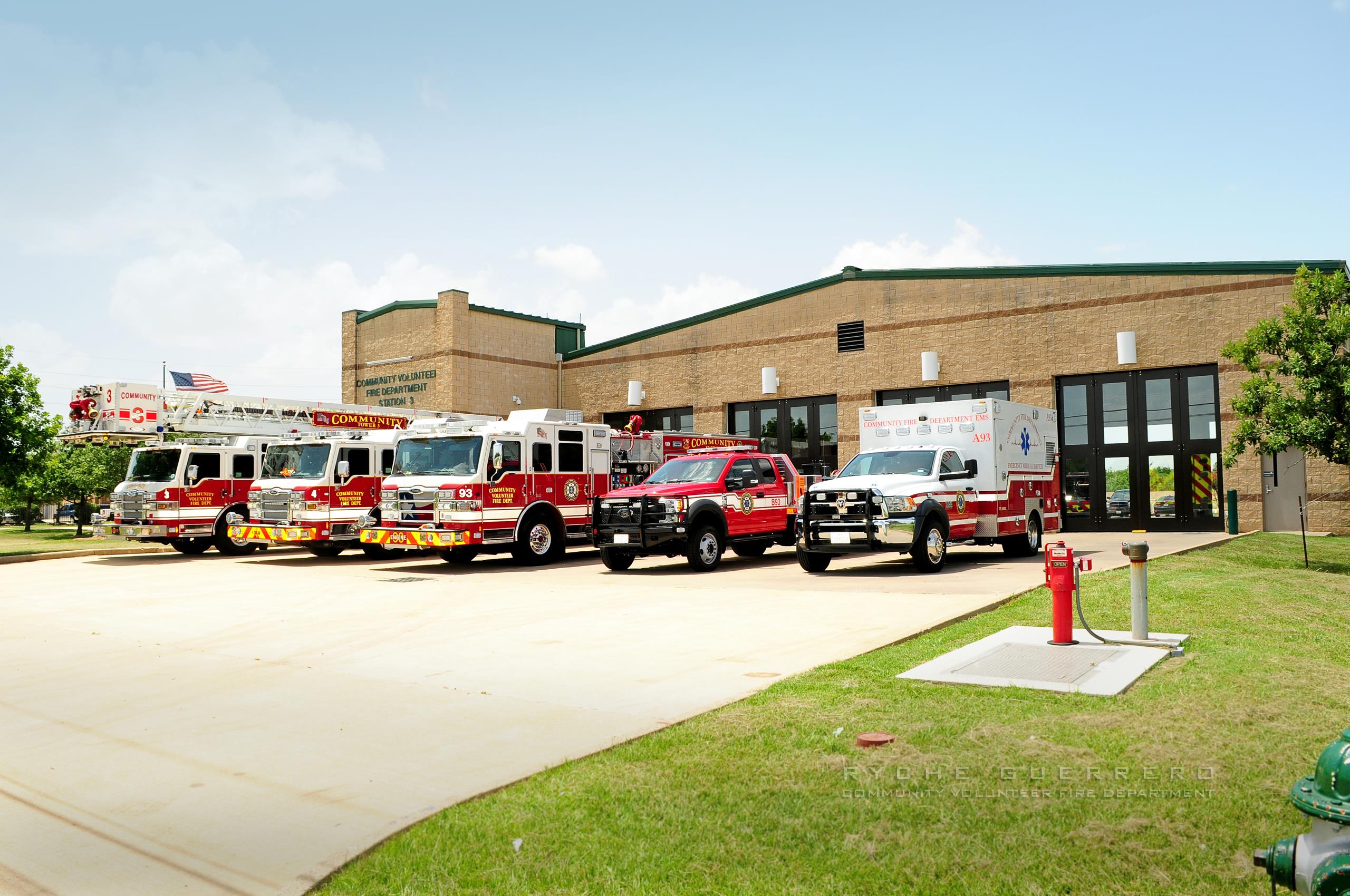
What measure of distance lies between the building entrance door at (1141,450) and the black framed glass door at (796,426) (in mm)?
6965

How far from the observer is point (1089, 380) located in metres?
27.5

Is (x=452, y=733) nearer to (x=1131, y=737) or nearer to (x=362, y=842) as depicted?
(x=362, y=842)

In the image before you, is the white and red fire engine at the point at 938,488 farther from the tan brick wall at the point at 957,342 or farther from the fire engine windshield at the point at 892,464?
the tan brick wall at the point at 957,342

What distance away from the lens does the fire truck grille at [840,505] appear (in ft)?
50.9

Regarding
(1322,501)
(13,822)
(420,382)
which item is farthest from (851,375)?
(13,822)

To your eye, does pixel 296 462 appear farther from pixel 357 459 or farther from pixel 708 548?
pixel 708 548

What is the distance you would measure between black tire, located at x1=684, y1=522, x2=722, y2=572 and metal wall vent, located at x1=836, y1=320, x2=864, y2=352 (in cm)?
1504

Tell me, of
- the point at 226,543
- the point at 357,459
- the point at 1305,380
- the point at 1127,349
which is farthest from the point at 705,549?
the point at 1127,349

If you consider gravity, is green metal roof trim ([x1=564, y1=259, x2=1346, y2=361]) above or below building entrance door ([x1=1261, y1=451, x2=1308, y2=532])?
above

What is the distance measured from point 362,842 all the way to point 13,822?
1.77 m

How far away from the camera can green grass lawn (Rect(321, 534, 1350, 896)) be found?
3.73m

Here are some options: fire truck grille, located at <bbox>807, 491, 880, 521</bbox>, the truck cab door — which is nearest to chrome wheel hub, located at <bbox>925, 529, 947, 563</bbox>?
fire truck grille, located at <bbox>807, 491, 880, 521</bbox>

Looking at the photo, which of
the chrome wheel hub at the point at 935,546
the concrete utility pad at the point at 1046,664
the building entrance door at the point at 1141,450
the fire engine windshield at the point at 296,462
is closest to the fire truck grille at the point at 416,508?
the fire engine windshield at the point at 296,462

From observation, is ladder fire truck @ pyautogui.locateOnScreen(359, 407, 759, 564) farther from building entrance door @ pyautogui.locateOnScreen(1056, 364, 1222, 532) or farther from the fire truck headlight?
building entrance door @ pyautogui.locateOnScreen(1056, 364, 1222, 532)
